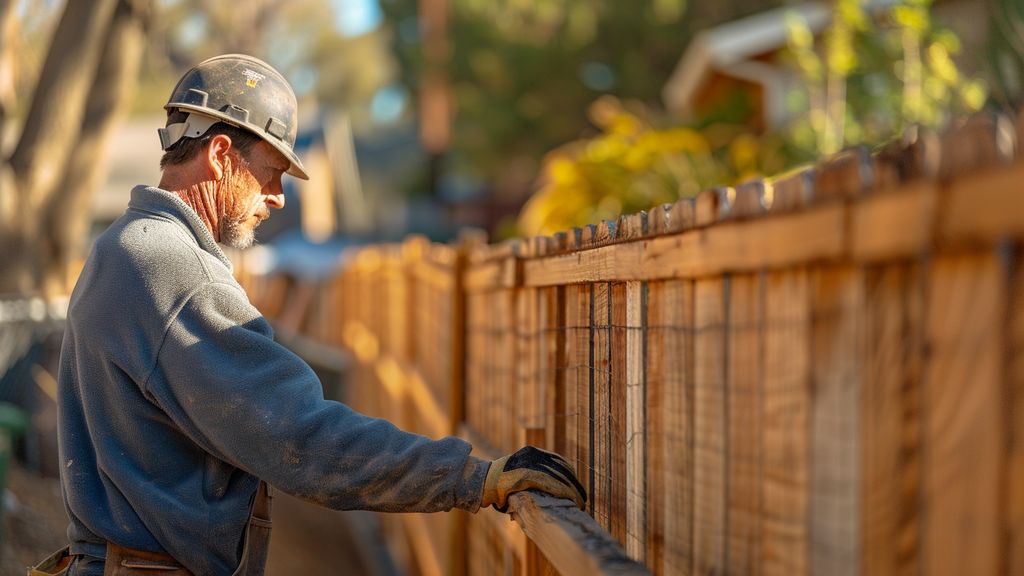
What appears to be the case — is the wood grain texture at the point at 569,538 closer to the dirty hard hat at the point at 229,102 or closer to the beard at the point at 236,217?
the beard at the point at 236,217

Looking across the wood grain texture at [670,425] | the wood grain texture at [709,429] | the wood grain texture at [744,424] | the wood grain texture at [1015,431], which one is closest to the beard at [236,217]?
the wood grain texture at [670,425]

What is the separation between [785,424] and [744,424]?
0.18m

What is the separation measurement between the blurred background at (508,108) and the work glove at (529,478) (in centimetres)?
122

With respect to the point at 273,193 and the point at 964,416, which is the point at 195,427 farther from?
the point at 964,416

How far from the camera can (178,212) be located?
325 cm

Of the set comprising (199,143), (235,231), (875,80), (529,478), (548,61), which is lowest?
(529,478)

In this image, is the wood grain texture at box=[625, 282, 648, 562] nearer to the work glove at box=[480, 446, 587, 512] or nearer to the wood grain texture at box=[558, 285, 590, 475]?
the work glove at box=[480, 446, 587, 512]

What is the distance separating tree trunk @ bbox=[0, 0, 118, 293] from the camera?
1080 cm

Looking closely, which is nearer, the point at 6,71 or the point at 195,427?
the point at 195,427

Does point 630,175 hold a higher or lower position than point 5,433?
higher

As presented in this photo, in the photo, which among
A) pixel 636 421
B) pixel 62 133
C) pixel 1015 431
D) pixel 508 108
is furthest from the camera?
pixel 508 108

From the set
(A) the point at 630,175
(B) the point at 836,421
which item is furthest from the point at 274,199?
(A) the point at 630,175

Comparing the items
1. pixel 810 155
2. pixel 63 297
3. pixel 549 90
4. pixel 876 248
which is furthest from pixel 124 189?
pixel 876 248

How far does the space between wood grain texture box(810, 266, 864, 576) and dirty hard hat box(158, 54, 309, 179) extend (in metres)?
2.02
